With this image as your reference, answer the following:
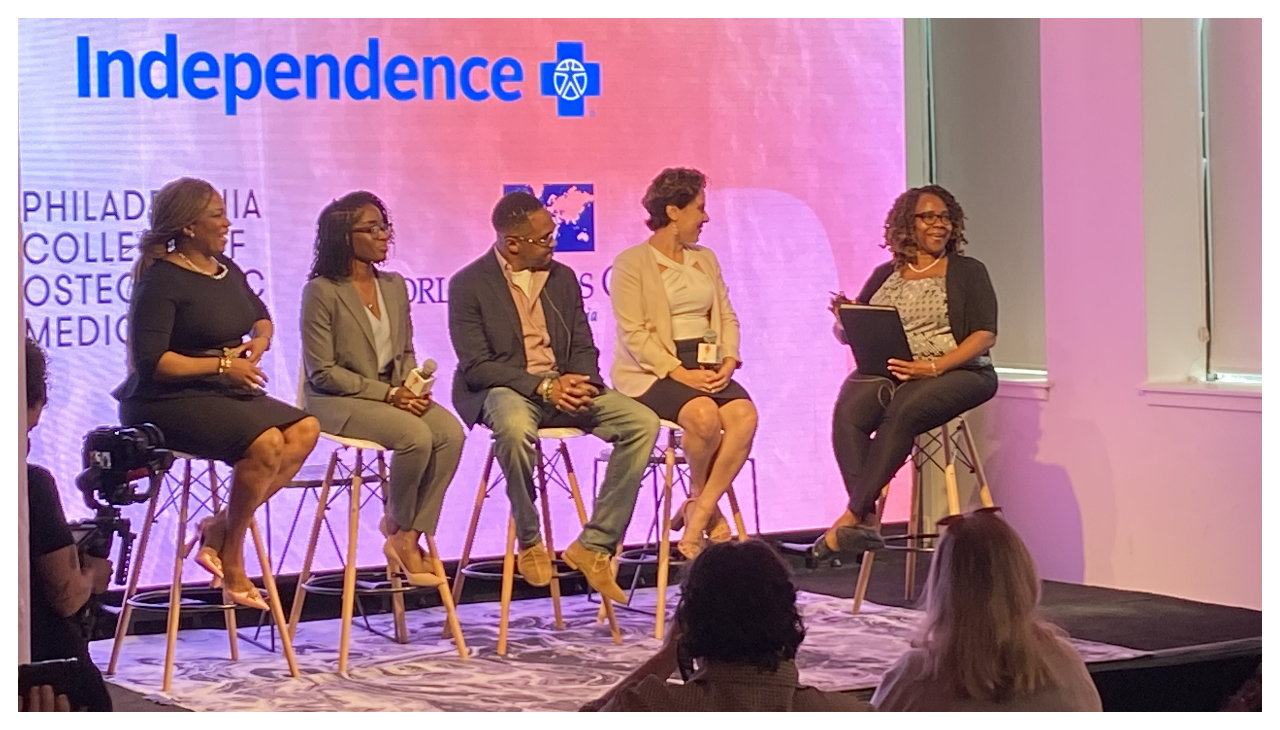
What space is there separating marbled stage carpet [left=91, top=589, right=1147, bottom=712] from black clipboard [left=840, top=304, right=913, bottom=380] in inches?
31.8

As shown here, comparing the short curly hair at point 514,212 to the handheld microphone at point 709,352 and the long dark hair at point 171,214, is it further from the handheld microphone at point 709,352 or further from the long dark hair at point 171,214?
the long dark hair at point 171,214

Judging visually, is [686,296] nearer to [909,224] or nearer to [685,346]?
[685,346]

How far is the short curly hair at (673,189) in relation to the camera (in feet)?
17.9

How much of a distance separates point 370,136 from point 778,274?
1659 mm

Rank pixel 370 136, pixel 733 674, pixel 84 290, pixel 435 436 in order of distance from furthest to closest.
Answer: pixel 370 136, pixel 84 290, pixel 435 436, pixel 733 674

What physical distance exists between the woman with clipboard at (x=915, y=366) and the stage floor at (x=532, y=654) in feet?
1.37

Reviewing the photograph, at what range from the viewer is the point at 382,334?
5.10 m

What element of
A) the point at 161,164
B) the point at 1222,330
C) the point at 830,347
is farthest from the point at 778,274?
the point at 161,164

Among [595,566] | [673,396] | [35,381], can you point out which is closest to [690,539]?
[595,566]

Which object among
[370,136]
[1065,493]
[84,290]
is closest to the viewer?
[84,290]

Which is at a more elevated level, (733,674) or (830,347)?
(830,347)

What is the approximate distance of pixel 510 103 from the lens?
19.6 feet

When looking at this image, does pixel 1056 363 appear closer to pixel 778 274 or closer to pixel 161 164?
pixel 778 274
